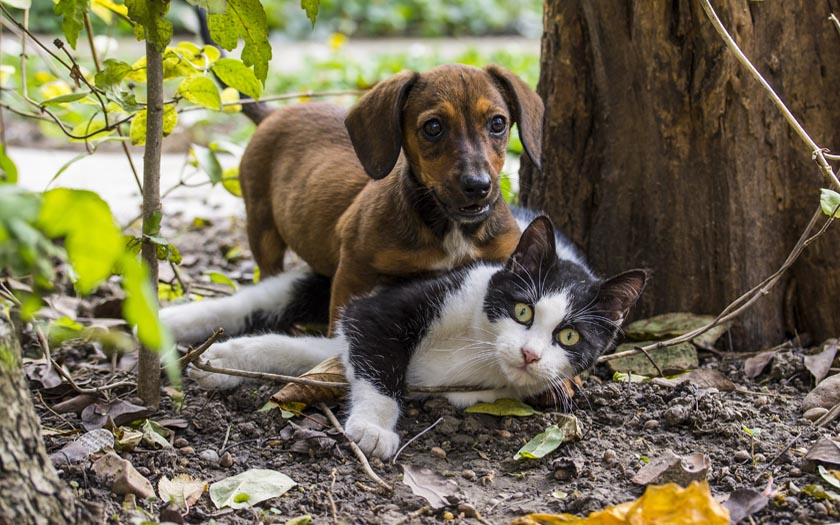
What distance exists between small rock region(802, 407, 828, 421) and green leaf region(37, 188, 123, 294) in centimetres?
248

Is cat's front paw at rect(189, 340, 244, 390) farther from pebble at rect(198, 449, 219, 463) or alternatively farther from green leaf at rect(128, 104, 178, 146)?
green leaf at rect(128, 104, 178, 146)

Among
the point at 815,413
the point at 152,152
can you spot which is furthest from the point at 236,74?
the point at 815,413

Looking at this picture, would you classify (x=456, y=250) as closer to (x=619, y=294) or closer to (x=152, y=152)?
(x=619, y=294)

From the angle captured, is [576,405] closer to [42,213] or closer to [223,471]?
[223,471]

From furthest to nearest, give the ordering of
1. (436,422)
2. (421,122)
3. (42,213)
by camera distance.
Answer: (421,122) < (436,422) < (42,213)

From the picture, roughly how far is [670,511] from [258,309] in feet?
7.92

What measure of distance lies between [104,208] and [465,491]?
156cm

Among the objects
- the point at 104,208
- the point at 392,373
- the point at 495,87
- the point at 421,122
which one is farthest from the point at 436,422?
the point at 104,208

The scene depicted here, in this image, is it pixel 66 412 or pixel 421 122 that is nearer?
pixel 66 412

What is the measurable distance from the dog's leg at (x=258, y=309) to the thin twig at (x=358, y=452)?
99 cm

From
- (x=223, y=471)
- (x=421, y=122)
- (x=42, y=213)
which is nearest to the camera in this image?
(x=42, y=213)

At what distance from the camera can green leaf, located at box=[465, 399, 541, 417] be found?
301 centimetres

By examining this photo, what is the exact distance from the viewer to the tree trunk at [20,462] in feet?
5.70

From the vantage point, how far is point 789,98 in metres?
3.38
